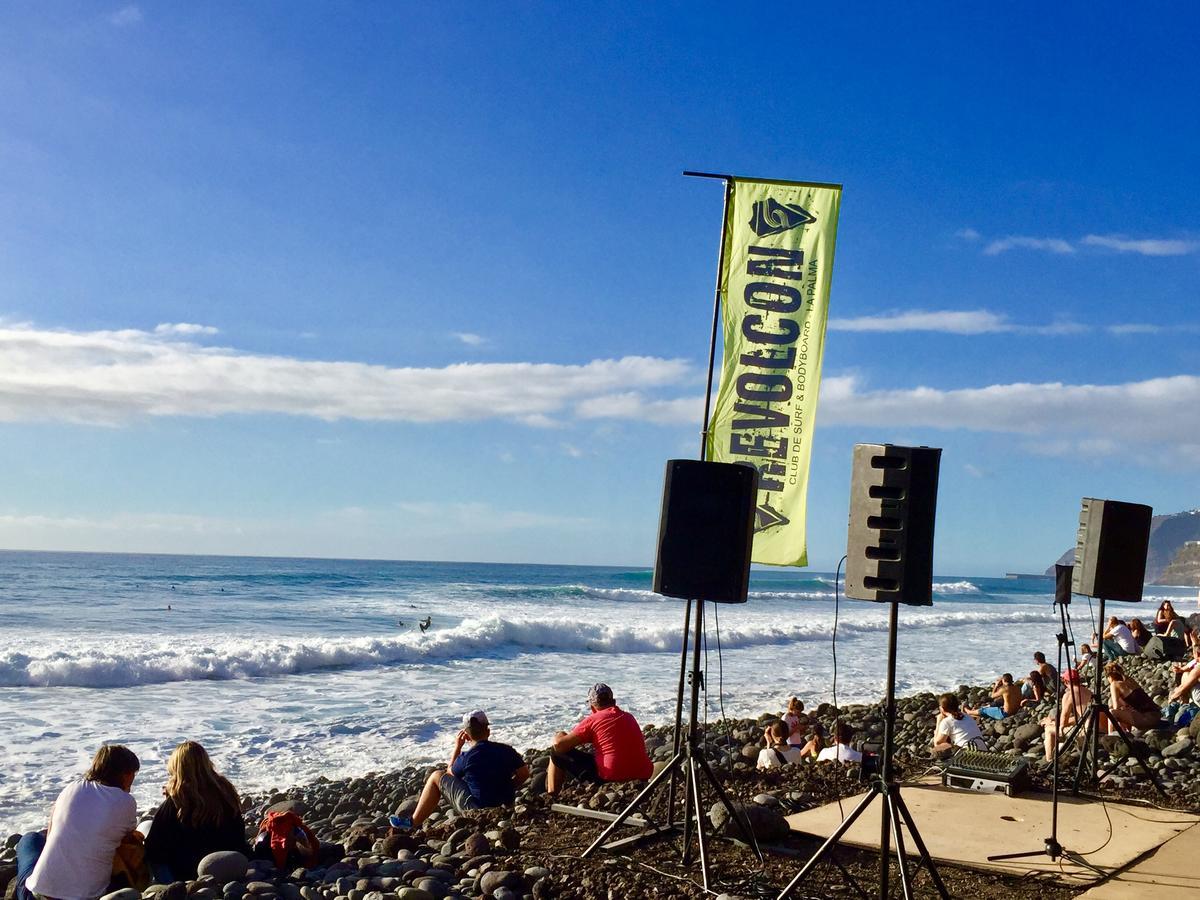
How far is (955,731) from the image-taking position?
1210 cm

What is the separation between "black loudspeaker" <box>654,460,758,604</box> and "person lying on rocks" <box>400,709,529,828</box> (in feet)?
11.7

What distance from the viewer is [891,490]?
A: 5.09 meters

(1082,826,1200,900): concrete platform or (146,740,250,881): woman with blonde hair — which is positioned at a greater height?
(1082,826,1200,900): concrete platform

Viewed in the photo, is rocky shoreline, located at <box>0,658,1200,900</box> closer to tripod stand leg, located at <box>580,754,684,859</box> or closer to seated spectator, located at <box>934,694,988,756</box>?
tripod stand leg, located at <box>580,754,684,859</box>

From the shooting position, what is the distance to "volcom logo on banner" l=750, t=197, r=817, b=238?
8734 millimetres

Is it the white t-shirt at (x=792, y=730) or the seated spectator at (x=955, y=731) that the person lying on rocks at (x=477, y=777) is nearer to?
the white t-shirt at (x=792, y=730)

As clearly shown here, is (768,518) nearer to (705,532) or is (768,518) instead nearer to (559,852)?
(705,532)

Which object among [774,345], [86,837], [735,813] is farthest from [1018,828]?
[86,837]

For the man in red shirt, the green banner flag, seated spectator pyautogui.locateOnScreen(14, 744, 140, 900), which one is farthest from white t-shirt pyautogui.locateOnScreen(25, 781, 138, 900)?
the green banner flag

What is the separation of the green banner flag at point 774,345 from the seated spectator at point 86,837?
498 centimetres

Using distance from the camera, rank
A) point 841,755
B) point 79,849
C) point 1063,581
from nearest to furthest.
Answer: point 79,849 < point 1063,581 < point 841,755

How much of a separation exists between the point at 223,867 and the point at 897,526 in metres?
4.52

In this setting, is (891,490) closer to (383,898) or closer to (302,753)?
(383,898)

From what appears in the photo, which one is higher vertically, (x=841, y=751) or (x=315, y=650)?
(x=841, y=751)
